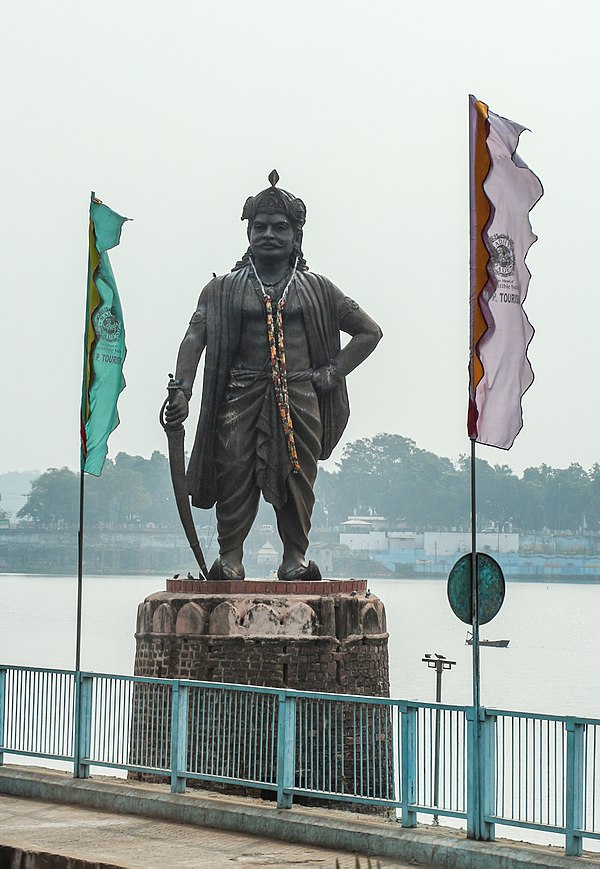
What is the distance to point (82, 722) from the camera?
14.6 m

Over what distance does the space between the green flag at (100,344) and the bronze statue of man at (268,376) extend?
1349mm

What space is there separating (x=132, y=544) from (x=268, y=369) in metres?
78.5

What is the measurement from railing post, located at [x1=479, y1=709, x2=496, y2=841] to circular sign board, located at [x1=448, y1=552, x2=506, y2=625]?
1.16 meters

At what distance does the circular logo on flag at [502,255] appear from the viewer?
12521 millimetres

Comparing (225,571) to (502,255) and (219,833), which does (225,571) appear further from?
(502,255)

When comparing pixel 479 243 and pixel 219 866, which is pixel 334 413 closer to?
pixel 479 243

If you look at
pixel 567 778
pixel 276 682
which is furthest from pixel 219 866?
pixel 276 682

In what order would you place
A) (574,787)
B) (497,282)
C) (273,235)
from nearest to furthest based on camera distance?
1. (574,787)
2. (497,282)
3. (273,235)

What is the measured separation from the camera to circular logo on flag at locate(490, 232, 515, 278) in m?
12.5

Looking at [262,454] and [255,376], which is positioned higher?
[255,376]

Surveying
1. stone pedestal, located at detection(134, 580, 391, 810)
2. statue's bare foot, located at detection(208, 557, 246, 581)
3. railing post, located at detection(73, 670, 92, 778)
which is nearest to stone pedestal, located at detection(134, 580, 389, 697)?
stone pedestal, located at detection(134, 580, 391, 810)

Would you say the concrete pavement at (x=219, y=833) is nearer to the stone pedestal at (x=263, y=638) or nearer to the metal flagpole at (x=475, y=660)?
the metal flagpole at (x=475, y=660)

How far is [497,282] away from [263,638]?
16.6ft

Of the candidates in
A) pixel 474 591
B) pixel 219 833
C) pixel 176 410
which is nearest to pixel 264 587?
pixel 176 410
